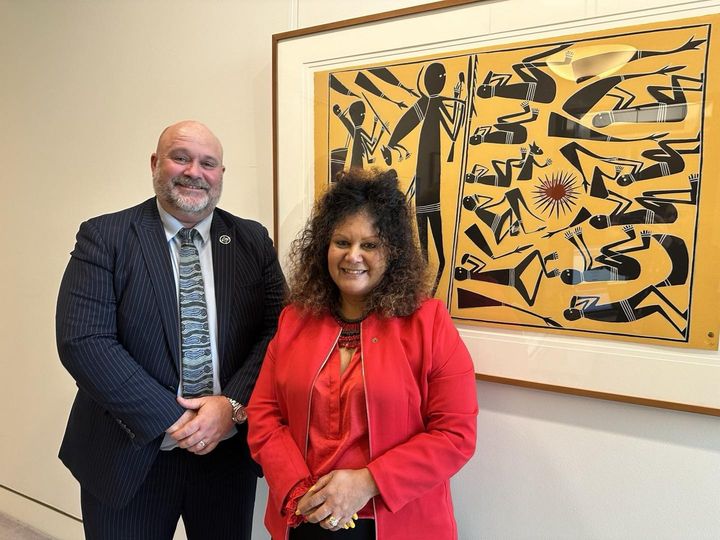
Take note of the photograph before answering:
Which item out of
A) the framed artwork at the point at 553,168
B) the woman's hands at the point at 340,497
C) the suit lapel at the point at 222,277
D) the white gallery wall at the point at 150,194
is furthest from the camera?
the suit lapel at the point at 222,277

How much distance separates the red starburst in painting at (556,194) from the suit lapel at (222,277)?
86cm

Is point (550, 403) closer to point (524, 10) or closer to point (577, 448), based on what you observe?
point (577, 448)

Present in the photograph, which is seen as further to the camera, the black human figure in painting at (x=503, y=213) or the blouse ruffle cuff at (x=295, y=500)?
the black human figure in painting at (x=503, y=213)

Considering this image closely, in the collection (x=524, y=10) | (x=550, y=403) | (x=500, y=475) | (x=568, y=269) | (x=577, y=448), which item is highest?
(x=524, y=10)

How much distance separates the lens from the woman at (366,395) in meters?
0.99

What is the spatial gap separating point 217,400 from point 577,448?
0.98m

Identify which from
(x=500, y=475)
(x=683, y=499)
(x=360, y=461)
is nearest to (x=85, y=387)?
(x=360, y=461)

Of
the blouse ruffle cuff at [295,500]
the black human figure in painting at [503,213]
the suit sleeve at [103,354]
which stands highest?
the black human figure in painting at [503,213]

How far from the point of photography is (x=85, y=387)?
1172 millimetres

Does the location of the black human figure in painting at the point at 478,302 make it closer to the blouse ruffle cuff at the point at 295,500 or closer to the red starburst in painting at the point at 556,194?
the red starburst in painting at the point at 556,194

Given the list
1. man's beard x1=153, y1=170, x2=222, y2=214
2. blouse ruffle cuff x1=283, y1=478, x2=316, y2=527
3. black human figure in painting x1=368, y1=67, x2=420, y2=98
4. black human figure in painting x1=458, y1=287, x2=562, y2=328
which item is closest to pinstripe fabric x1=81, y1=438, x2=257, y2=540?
blouse ruffle cuff x1=283, y1=478, x2=316, y2=527

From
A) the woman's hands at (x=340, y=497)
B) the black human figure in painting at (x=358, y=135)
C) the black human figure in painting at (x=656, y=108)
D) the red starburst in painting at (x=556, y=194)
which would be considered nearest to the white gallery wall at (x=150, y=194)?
the black human figure in painting at (x=656, y=108)

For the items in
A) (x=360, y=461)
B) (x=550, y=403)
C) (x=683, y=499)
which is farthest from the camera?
(x=550, y=403)

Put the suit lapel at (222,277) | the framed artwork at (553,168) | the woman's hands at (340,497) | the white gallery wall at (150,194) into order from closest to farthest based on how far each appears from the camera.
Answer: the woman's hands at (340,497) < the framed artwork at (553,168) < the white gallery wall at (150,194) < the suit lapel at (222,277)
